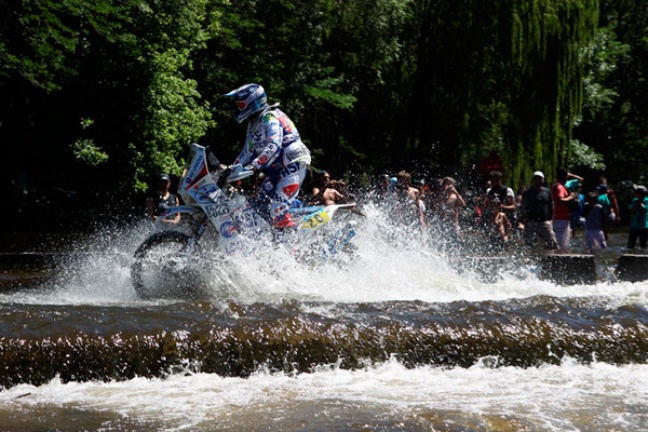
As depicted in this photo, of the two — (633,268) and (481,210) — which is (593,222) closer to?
(481,210)

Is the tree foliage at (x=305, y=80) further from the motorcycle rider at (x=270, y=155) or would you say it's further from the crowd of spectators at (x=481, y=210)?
the motorcycle rider at (x=270, y=155)

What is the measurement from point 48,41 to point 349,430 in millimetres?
15140

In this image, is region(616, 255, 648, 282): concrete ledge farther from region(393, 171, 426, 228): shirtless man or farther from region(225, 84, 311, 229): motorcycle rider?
region(225, 84, 311, 229): motorcycle rider

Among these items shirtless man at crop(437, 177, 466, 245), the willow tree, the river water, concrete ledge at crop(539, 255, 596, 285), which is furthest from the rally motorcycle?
the willow tree

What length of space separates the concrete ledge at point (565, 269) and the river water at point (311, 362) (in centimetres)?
343

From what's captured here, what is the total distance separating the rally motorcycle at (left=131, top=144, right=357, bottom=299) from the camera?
33.1 feet

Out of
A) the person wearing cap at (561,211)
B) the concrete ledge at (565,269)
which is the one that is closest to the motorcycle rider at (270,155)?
the concrete ledge at (565,269)

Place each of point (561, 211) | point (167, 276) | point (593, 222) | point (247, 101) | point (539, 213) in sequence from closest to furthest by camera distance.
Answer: point (167, 276) < point (247, 101) < point (539, 213) < point (561, 211) < point (593, 222)

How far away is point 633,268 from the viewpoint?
1457 cm

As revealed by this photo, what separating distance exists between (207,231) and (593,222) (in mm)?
11769

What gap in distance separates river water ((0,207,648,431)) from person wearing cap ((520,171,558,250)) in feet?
19.7

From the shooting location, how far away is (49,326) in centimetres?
737

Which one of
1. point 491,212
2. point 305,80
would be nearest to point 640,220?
point 491,212

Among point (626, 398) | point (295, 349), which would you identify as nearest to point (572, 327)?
point (626, 398)
